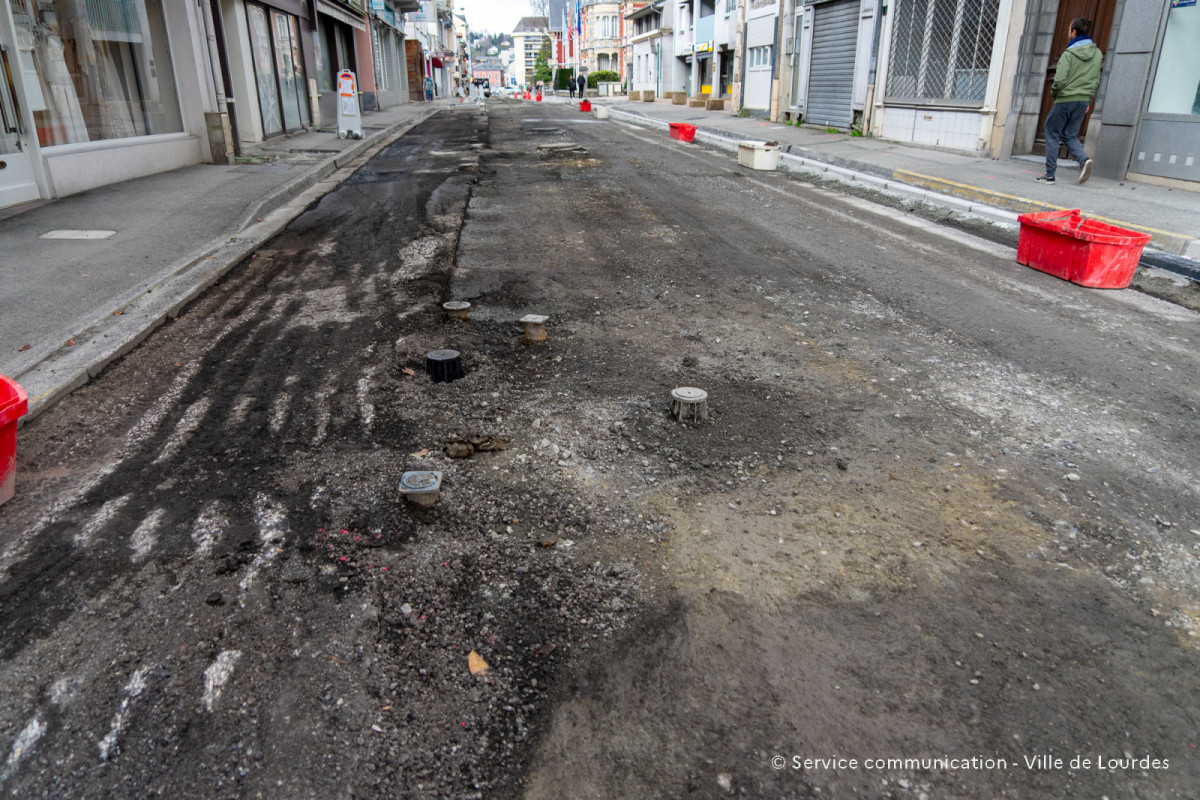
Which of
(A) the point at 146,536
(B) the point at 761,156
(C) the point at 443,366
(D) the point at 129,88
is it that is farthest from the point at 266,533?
(B) the point at 761,156

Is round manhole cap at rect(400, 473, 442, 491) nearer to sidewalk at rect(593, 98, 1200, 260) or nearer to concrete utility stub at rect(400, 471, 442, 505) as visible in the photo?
concrete utility stub at rect(400, 471, 442, 505)

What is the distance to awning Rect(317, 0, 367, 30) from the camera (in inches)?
1022

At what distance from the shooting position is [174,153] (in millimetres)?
13234

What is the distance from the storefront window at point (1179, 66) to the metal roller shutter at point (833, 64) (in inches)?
398

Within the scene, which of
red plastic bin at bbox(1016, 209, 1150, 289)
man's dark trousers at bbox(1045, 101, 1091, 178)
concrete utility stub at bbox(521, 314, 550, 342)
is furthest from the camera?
man's dark trousers at bbox(1045, 101, 1091, 178)

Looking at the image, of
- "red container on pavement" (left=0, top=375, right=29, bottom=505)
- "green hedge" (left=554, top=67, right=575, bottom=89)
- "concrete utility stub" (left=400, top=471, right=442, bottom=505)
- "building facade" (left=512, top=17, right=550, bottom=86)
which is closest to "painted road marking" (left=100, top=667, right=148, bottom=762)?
"concrete utility stub" (left=400, top=471, right=442, bottom=505)

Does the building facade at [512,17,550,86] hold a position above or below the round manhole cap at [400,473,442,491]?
above

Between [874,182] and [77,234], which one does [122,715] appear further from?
[874,182]

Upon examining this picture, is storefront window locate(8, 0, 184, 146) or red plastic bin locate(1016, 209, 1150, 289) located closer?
red plastic bin locate(1016, 209, 1150, 289)

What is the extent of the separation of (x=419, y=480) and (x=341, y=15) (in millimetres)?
30562

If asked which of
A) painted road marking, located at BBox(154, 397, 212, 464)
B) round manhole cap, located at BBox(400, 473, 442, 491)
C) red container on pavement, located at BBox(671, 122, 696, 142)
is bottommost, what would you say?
painted road marking, located at BBox(154, 397, 212, 464)

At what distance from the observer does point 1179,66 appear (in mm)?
10922

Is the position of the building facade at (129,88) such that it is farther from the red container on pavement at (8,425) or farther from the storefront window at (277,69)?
the red container on pavement at (8,425)

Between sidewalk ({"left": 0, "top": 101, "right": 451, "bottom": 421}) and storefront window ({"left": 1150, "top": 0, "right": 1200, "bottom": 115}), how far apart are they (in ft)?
41.7
